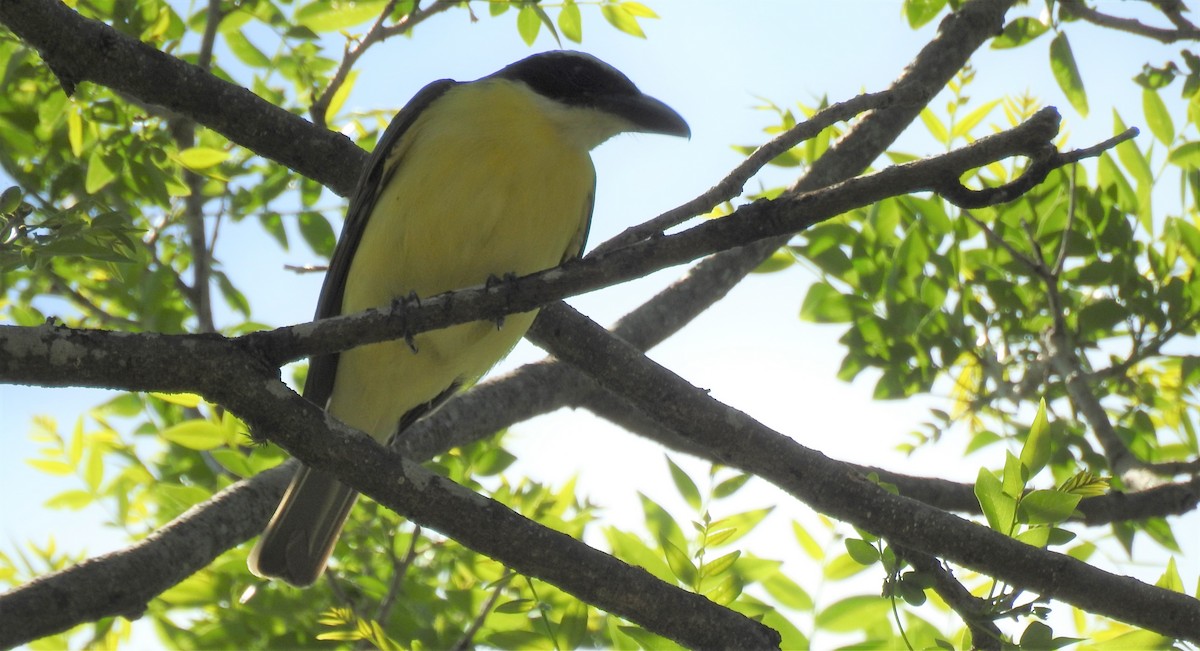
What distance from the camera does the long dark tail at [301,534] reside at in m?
4.04

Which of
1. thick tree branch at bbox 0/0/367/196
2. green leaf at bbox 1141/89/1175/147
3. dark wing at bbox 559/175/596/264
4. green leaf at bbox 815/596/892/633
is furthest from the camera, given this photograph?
green leaf at bbox 1141/89/1175/147

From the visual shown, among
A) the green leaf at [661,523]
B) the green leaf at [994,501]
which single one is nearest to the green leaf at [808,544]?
the green leaf at [661,523]

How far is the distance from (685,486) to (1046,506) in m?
1.21

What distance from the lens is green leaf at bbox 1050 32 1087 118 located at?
4656mm

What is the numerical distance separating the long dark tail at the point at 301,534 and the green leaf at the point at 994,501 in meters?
2.19

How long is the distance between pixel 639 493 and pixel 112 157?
2.44m

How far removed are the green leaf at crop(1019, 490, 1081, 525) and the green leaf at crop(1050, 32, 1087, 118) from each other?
2.33m

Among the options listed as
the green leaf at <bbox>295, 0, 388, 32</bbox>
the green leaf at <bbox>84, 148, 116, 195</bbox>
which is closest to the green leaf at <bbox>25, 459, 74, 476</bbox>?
the green leaf at <bbox>84, 148, 116, 195</bbox>

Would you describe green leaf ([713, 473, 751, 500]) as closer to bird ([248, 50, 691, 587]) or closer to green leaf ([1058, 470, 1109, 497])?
bird ([248, 50, 691, 587])

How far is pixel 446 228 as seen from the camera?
3947 mm

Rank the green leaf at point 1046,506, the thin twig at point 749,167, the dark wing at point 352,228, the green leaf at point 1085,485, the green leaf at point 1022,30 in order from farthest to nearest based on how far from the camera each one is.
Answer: the green leaf at point 1022,30 → the dark wing at point 352,228 → the thin twig at point 749,167 → the green leaf at point 1085,485 → the green leaf at point 1046,506

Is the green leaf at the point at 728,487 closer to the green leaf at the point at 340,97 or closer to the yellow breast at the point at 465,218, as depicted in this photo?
the yellow breast at the point at 465,218

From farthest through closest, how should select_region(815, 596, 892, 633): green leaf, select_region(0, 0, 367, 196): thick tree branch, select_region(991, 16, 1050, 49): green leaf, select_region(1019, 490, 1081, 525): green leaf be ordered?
select_region(991, 16, 1050, 49): green leaf
select_region(815, 596, 892, 633): green leaf
select_region(0, 0, 367, 196): thick tree branch
select_region(1019, 490, 1081, 525): green leaf

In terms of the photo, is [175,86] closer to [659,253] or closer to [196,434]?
[196,434]
